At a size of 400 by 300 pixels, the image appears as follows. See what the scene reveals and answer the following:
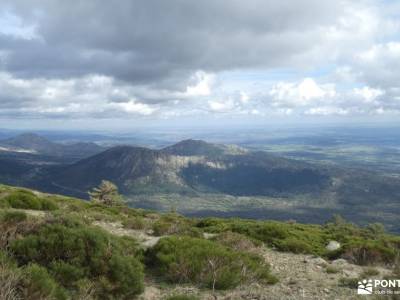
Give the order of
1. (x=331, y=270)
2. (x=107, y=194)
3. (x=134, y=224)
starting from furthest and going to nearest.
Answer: (x=107, y=194)
(x=134, y=224)
(x=331, y=270)

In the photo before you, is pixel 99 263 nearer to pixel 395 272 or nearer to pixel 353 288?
pixel 353 288

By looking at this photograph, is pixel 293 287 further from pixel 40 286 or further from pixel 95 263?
pixel 40 286

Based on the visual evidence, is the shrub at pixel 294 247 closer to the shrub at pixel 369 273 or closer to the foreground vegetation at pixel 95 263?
the foreground vegetation at pixel 95 263

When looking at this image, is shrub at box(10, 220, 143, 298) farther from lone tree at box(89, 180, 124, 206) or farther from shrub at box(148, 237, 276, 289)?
lone tree at box(89, 180, 124, 206)

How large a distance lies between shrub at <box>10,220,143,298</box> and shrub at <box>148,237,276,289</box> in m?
1.41

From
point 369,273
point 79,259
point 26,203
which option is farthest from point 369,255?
point 26,203

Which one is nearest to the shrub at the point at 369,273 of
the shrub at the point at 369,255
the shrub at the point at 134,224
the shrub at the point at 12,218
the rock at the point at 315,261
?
the rock at the point at 315,261

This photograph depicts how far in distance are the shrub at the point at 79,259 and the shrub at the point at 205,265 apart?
4.63 feet

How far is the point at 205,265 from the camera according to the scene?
12.6 metres

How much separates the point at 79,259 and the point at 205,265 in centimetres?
413

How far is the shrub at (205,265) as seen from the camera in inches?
472

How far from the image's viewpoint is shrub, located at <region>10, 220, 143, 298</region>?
34.3 ft

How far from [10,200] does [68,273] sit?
61.9 ft

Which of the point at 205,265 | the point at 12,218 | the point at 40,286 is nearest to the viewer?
the point at 40,286
